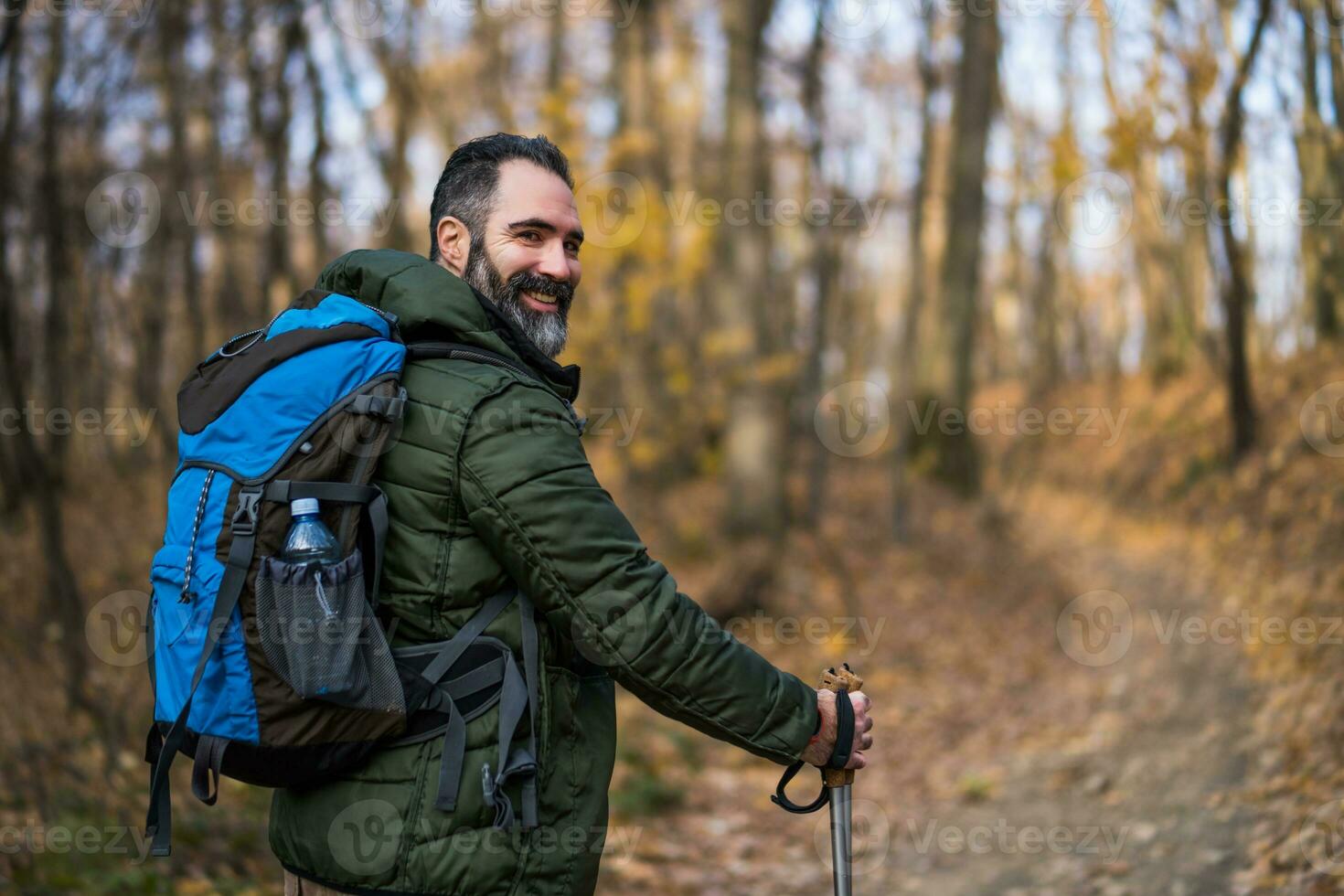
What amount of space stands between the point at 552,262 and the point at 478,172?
280 mm

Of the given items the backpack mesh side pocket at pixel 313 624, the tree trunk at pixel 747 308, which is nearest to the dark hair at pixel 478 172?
the backpack mesh side pocket at pixel 313 624

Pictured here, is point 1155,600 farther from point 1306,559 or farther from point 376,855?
point 376,855

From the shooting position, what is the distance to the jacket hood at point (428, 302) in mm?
2344

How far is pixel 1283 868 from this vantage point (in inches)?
182

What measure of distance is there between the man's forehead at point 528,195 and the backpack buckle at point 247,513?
2.95 ft

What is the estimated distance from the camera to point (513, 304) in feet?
8.65

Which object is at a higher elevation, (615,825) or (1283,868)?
(1283,868)

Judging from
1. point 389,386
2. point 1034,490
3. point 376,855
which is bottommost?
point 1034,490

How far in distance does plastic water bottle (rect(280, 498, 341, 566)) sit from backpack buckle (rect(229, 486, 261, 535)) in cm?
6

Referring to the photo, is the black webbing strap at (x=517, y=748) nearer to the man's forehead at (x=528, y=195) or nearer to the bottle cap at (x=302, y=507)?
the bottle cap at (x=302, y=507)

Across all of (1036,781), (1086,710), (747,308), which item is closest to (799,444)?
(747,308)

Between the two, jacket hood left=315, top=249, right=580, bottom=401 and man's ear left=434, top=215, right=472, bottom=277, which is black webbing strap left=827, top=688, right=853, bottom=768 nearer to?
jacket hood left=315, top=249, right=580, bottom=401

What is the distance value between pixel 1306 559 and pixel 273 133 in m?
9.37

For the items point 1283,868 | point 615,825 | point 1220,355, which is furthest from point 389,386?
point 1220,355
